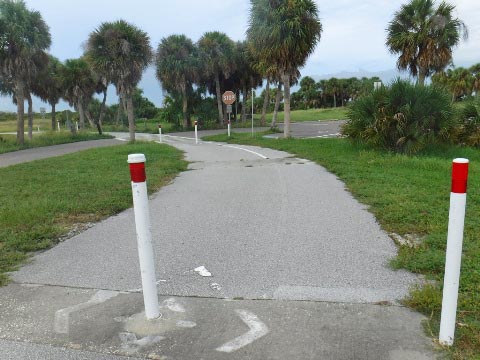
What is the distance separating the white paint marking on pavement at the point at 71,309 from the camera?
3.15 m

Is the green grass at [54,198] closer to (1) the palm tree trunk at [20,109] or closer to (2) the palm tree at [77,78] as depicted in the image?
(1) the palm tree trunk at [20,109]

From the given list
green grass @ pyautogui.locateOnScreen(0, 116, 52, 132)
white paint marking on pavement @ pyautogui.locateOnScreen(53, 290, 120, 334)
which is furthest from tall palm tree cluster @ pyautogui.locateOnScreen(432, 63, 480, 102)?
green grass @ pyautogui.locateOnScreen(0, 116, 52, 132)

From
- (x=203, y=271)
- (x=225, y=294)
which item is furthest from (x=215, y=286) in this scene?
(x=203, y=271)

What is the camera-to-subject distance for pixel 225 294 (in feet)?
11.9

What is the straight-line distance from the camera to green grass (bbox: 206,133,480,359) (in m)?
3.18

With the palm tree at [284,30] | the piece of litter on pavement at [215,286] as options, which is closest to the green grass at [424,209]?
the piece of litter on pavement at [215,286]

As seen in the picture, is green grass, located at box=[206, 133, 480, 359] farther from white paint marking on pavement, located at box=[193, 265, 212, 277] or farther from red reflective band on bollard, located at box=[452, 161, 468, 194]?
white paint marking on pavement, located at box=[193, 265, 212, 277]

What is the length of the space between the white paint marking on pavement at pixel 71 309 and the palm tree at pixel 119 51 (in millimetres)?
22229

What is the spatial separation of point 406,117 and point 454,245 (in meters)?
11.1

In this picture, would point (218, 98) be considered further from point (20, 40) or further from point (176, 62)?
point (20, 40)

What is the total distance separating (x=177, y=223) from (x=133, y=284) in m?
2.18

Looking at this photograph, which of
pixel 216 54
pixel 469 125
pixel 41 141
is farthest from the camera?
pixel 216 54

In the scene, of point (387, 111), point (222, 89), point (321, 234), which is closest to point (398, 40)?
point (387, 111)

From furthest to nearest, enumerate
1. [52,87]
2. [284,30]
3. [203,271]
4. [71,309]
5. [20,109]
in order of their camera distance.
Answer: [52,87], [20,109], [284,30], [203,271], [71,309]
